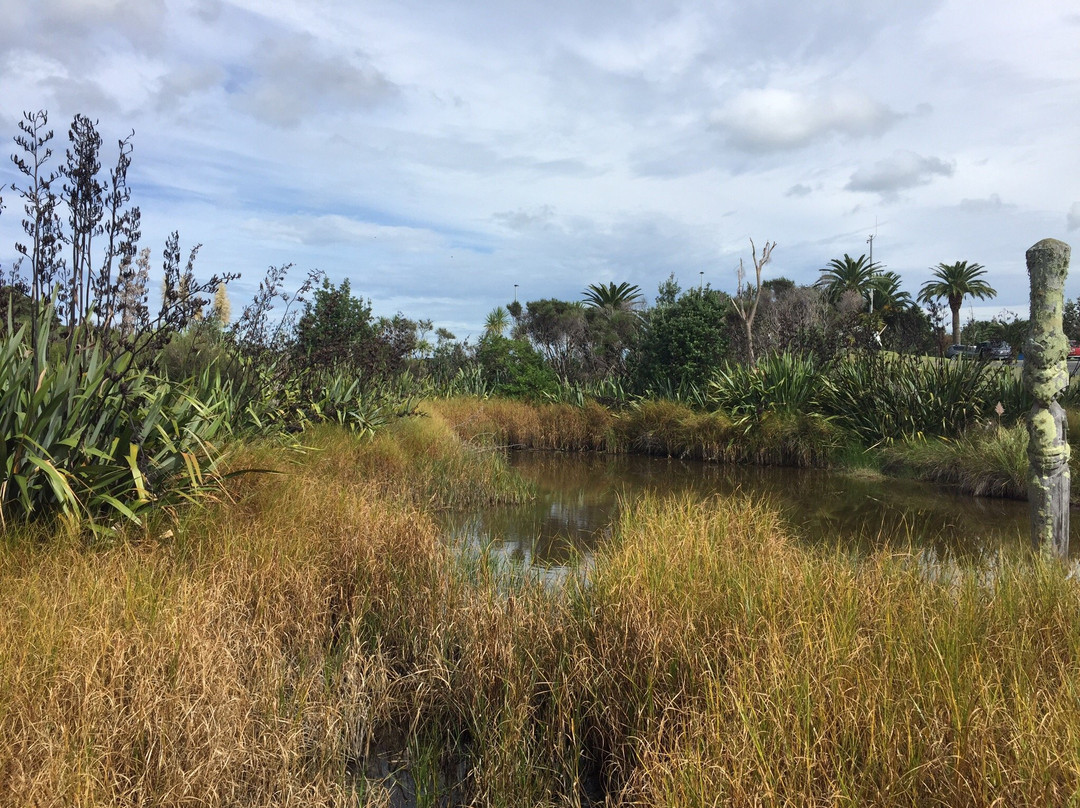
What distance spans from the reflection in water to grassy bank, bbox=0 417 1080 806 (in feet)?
4.47

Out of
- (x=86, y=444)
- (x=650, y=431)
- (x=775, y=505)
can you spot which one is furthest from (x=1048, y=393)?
(x=650, y=431)

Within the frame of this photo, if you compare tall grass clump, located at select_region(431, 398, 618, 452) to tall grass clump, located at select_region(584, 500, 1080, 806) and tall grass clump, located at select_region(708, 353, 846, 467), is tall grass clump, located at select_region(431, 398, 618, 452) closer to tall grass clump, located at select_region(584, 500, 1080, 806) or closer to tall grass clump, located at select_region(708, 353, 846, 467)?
tall grass clump, located at select_region(708, 353, 846, 467)

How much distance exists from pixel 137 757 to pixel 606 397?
58.5 ft

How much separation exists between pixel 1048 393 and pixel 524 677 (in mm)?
4380

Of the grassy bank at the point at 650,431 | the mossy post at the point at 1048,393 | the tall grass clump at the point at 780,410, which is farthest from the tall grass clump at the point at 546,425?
the mossy post at the point at 1048,393

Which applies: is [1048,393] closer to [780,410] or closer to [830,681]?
[830,681]

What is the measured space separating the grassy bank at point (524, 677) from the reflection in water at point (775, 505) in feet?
4.47

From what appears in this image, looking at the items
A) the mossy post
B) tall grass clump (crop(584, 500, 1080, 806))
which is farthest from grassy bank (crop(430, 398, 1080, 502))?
tall grass clump (crop(584, 500, 1080, 806))

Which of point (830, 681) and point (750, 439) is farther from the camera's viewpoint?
point (750, 439)

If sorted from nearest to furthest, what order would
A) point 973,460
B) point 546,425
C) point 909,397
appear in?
point 973,460, point 909,397, point 546,425

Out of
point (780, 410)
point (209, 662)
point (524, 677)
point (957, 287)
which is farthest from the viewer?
point (957, 287)

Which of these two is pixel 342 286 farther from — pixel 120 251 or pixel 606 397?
pixel 120 251

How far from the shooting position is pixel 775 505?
9.45m

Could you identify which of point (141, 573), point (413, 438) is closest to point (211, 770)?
point (141, 573)
